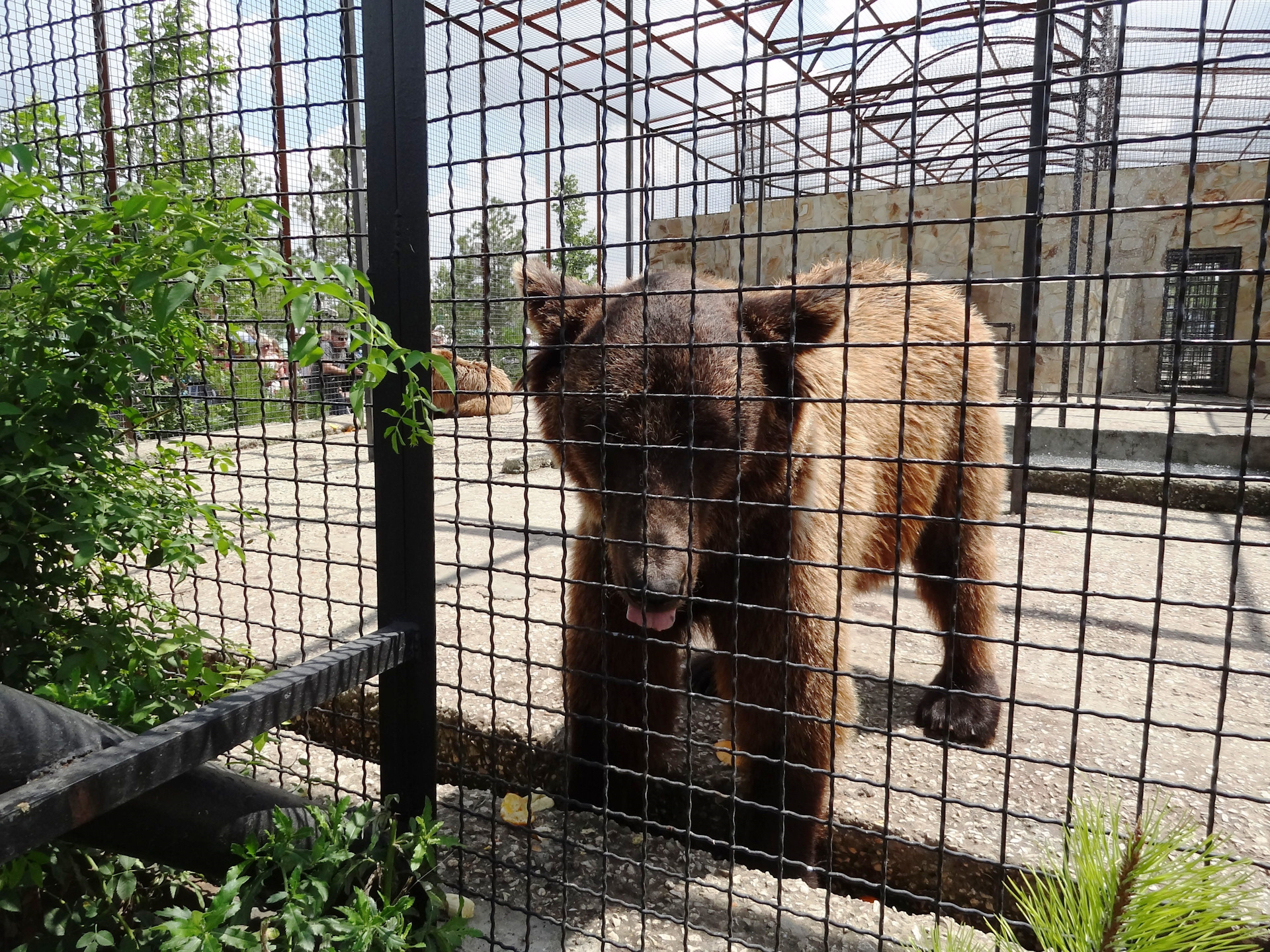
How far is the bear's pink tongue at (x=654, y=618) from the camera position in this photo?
1937 mm

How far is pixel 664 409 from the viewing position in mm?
2061

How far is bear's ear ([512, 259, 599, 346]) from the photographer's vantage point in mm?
2156

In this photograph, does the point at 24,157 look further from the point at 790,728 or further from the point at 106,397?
the point at 790,728

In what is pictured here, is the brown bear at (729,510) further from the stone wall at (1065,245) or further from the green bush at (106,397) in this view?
the stone wall at (1065,245)

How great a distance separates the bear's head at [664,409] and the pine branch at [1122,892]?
1029 mm

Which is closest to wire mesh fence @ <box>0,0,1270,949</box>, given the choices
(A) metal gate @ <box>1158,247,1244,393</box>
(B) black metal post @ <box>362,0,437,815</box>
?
(B) black metal post @ <box>362,0,437,815</box>

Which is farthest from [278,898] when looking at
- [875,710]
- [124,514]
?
[875,710]

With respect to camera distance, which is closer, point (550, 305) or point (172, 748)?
point (172, 748)

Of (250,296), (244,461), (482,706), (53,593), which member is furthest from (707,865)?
(244,461)

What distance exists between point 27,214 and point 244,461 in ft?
22.9

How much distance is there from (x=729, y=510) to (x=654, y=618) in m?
0.52

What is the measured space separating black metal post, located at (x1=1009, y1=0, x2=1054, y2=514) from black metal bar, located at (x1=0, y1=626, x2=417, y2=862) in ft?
4.93

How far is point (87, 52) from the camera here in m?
2.13

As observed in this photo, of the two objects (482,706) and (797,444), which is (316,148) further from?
(482,706)
